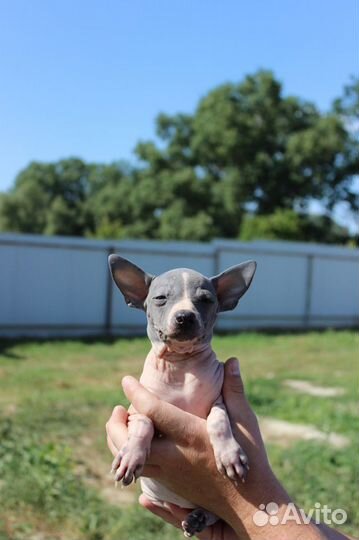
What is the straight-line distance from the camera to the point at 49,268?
13461 millimetres

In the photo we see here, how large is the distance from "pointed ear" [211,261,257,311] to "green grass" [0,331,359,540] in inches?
101

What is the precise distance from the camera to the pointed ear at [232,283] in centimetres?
223

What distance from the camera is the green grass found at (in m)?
4.46

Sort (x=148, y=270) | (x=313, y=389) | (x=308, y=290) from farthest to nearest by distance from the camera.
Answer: (x=308, y=290)
(x=148, y=270)
(x=313, y=389)

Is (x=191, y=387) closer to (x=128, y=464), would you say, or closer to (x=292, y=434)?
(x=128, y=464)

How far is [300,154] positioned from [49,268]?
15.1 metres

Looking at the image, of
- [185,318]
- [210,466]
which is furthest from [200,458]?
[185,318]

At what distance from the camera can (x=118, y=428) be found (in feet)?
7.05

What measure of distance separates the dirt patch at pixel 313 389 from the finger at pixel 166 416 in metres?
6.91

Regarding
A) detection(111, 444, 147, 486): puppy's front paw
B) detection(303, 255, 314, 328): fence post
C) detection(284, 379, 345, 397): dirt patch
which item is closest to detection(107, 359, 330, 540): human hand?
detection(111, 444, 147, 486): puppy's front paw

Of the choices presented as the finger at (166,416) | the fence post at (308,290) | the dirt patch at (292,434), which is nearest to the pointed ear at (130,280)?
the finger at (166,416)

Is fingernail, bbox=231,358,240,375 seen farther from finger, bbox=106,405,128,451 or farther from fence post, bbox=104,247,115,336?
fence post, bbox=104,247,115,336

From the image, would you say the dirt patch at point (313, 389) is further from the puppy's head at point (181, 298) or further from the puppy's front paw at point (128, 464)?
the puppy's front paw at point (128, 464)

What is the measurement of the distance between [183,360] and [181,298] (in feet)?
0.71
